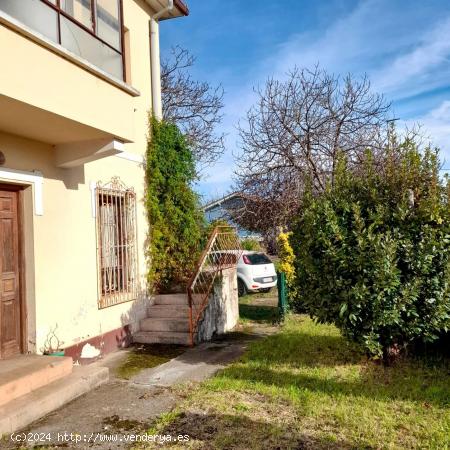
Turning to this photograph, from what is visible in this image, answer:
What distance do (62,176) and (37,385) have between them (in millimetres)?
2926

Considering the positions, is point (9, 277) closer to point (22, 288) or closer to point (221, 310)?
point (22, 288)

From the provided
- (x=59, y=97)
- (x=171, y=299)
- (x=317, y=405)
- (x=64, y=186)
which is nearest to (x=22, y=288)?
(x=64, y=186)

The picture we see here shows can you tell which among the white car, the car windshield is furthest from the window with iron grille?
the car windshield

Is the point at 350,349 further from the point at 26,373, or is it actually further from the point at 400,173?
the point at 26,373

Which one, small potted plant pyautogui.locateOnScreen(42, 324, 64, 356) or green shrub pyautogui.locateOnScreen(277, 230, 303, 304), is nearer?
small potted plant pyautogui.locateOnScreen(42, 324, 64, 356)

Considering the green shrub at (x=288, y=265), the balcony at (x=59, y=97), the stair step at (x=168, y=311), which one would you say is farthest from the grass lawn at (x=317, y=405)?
the green shrub at (x=288, y=265)

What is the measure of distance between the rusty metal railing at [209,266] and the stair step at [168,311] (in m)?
0.28

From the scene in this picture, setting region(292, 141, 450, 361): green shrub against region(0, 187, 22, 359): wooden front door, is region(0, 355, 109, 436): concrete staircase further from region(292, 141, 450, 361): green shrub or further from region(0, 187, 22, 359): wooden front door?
region(292, 141, 450, 361): green shrub

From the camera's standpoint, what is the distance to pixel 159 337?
7.79 metres

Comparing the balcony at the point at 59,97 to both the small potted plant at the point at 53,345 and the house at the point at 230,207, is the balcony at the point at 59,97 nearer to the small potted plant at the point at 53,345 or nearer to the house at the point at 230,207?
the small potted plant at the point at 53,345

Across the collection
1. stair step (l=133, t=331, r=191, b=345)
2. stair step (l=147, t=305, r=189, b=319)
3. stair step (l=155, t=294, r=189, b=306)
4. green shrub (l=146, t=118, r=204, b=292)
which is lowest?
stair step (l=133, t=331, r=191, b=345)

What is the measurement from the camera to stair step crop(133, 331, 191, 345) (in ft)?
25.2

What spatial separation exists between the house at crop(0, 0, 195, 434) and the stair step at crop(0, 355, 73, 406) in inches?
0.8

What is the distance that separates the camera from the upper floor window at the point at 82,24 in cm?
474
